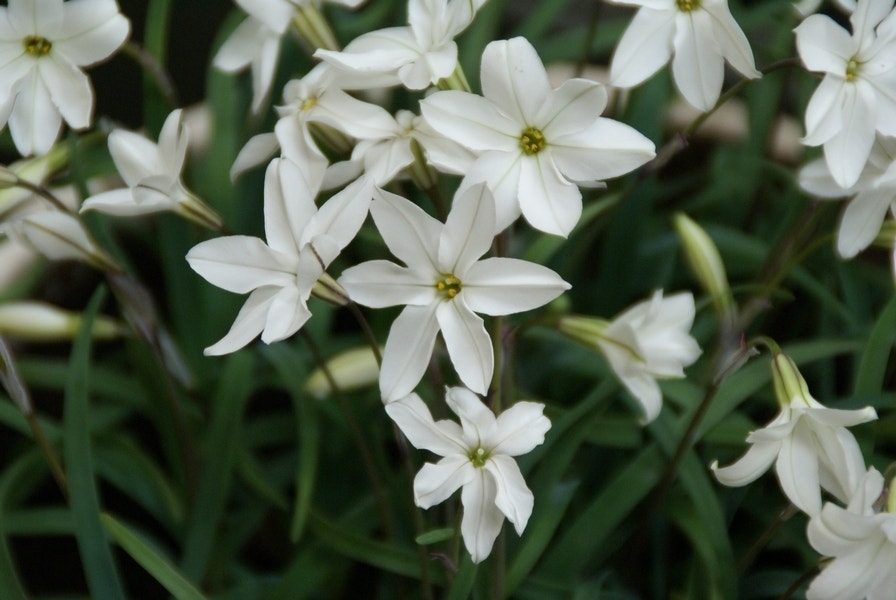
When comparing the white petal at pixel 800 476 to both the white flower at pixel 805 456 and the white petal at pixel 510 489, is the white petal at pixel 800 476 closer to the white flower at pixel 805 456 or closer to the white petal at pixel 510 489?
the white flower at pixel 805 456

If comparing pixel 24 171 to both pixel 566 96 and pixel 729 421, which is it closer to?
pixel 566 96

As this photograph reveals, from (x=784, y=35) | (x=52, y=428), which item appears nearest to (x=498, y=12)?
(x=784, y=35)

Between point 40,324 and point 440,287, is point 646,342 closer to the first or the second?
point 440,287

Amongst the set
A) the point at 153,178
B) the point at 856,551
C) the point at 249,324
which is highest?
the point at 153,178

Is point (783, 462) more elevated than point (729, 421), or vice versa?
point (729, 421)

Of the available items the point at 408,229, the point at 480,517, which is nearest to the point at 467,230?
the point at 408,229
